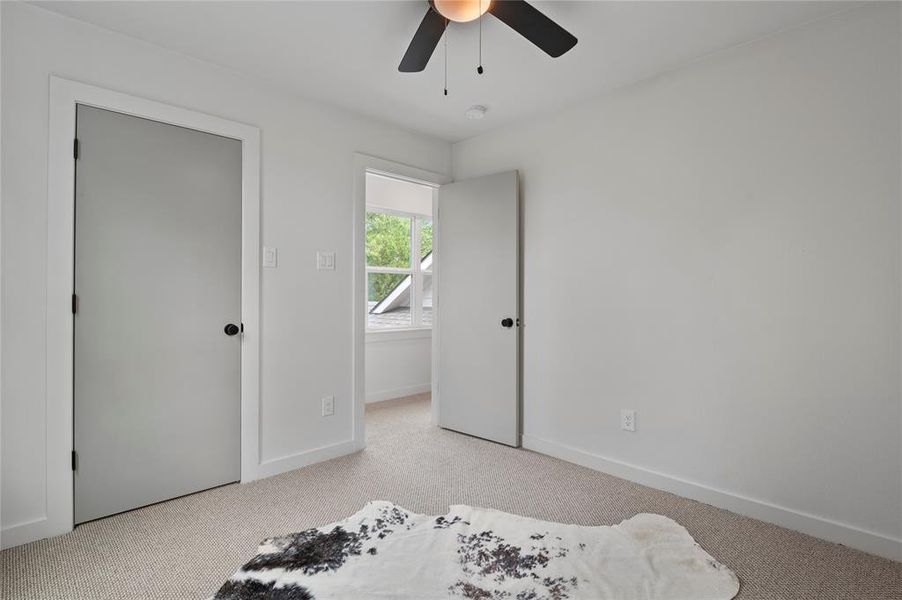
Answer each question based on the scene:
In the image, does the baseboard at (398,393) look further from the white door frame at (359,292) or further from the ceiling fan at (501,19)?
the ceiling fan at (501,19)

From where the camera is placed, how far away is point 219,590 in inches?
66.9

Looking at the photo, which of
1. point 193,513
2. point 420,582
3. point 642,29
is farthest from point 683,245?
point 193,513

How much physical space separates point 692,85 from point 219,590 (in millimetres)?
3193

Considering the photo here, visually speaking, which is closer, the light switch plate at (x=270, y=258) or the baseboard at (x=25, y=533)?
the baseboard at (x=25, y=533)

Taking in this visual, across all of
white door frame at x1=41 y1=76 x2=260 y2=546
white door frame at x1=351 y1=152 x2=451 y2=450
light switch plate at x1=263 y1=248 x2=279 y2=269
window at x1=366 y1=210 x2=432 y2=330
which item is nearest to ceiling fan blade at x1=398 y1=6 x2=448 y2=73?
white door frame at x1=351 y1=152 x2=451 y2=450

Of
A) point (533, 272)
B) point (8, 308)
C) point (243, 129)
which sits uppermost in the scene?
point (243, 129)

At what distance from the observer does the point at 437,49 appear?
2.36 meters

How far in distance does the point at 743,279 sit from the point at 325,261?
240 centimetres

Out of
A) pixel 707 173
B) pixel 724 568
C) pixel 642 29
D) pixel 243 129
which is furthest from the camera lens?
pixel 243 129

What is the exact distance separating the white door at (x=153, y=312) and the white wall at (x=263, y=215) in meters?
0.16

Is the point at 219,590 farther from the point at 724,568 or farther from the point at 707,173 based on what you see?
the point at 707,173

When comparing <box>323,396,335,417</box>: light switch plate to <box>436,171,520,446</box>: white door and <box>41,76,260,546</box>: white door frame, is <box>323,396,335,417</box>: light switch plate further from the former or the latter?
<box>41,76,260,546</box>: white door frame

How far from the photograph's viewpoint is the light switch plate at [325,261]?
9.91 feet

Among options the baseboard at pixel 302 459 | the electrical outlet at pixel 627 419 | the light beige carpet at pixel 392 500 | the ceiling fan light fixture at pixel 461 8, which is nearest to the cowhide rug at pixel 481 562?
the light beige carpet at pixel 392 500
